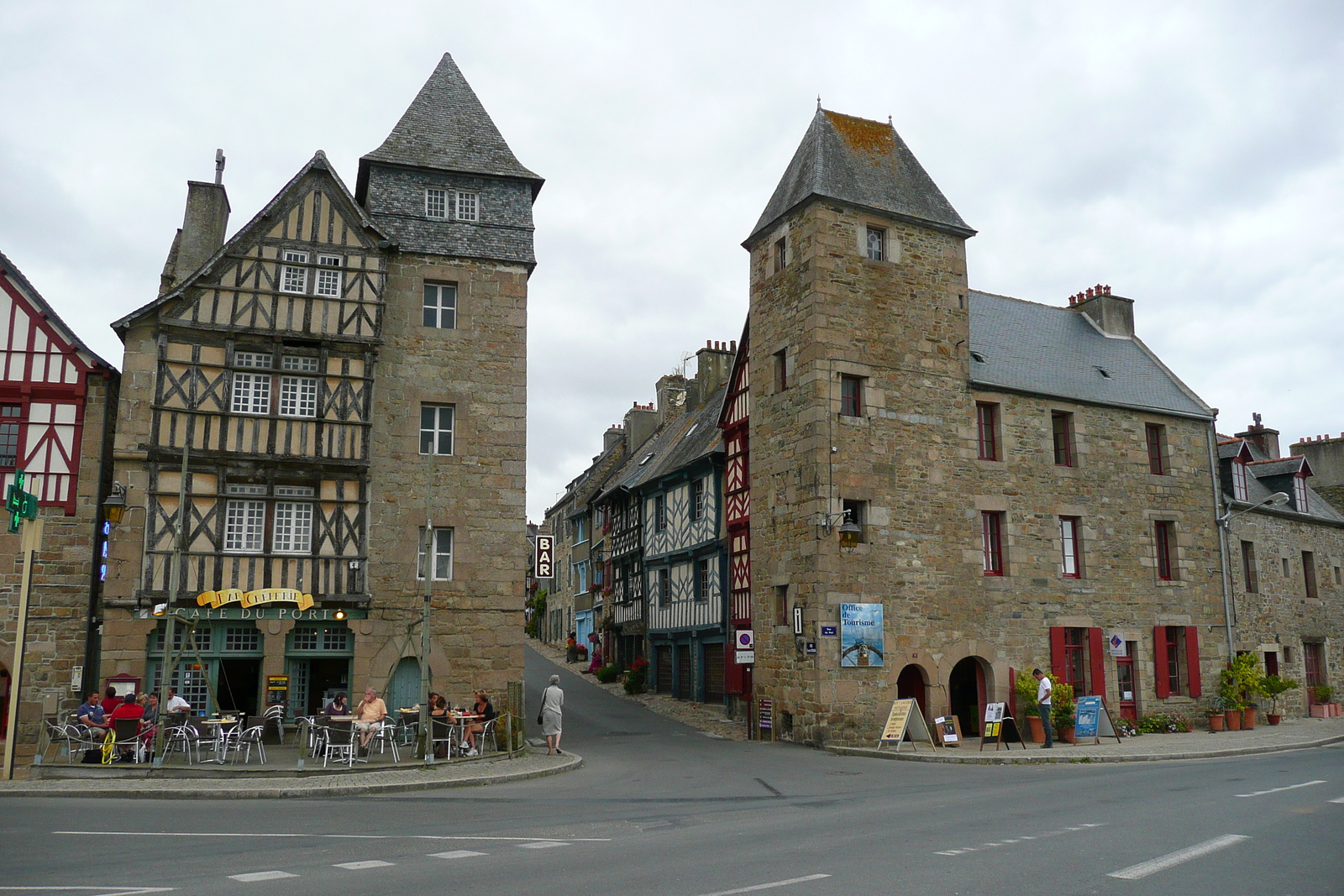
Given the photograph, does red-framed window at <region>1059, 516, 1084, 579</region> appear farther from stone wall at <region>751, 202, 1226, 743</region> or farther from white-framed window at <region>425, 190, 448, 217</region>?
white-framed window at <region>425, 190, 448, 217</region>

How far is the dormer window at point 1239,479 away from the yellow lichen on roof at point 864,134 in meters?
12.4

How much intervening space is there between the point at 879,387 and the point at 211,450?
1271 cm

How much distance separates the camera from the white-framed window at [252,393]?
18.9 m

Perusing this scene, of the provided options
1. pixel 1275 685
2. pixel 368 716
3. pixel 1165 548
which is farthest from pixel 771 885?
pixel 1275 685

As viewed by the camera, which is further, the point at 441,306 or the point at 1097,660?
the point at 1097,660

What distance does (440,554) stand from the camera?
64.8 feet

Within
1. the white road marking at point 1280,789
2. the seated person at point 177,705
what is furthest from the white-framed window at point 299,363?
the white road marking at point 1280,789

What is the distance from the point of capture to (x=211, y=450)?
60.0 ft

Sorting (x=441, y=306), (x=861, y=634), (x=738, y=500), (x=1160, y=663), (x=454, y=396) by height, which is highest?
(x=441, y=306)

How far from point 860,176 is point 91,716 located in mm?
17280

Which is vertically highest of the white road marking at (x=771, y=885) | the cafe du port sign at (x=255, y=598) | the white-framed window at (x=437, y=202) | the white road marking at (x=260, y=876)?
the white-framed window at (x=437, y=202)

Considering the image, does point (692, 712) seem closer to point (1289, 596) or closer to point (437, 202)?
point (437, 202)

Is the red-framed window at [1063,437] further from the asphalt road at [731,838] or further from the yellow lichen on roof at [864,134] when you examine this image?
the asphalt road at [731,838]

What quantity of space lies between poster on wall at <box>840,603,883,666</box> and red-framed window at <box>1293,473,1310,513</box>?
631 inches
